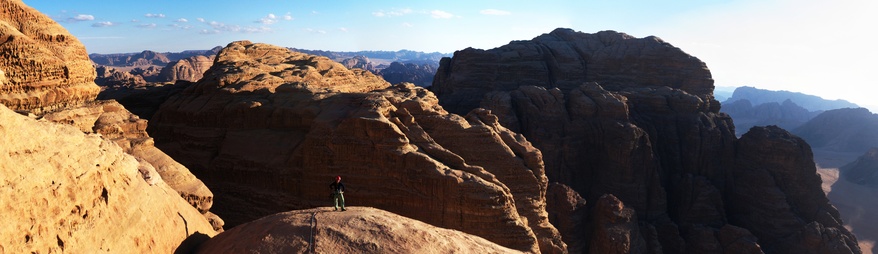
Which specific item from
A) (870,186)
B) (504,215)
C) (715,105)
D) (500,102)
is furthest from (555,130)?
(870,186)

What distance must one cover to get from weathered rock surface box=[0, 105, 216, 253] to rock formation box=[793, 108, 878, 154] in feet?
402

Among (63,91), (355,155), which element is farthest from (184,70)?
(355,155)

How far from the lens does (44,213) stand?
7.16 metres

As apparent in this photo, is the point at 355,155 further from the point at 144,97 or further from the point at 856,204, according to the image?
the point at 856,204

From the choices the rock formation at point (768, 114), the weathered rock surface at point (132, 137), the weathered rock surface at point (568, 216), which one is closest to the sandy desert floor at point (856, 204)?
the weathered rock surface at point (568, 216)

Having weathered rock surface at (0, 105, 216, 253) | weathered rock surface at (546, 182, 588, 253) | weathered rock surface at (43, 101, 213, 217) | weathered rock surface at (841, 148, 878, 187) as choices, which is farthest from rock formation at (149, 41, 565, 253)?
weathered rock surface at (841, 148, 878, 187)

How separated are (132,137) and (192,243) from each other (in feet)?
28.1

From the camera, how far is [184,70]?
3679 inches

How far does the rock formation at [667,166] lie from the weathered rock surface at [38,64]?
26920 millimetres

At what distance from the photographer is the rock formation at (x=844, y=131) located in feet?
324

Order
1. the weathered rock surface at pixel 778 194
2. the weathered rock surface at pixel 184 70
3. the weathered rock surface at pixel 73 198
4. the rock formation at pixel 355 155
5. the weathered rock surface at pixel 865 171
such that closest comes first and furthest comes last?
the weathered rock surface at pixel 73 198, the rock formation at pixel 355 155, the weathered rock surface at pixel 778 194, the weathered rock surface at pixel 865 171, the weathered rock surface at pixel 184 70

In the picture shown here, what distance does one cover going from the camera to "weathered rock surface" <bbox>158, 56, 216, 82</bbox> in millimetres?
90312

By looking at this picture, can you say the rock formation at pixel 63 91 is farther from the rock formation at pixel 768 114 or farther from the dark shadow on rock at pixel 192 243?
the rock formation at pixel 768 114

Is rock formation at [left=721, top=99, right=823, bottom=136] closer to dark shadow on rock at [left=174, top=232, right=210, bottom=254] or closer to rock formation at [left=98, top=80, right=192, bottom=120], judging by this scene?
rock formation at [left=98, top=80, right=192, bottom=120]
